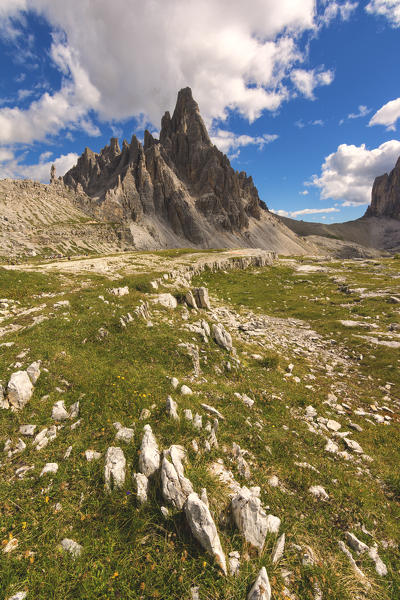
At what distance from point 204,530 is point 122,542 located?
5.58 feet

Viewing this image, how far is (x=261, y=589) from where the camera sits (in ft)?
13.6

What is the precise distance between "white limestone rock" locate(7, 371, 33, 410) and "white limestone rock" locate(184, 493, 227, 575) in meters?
6.45

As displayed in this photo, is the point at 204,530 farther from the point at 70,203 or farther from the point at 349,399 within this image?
the point at 70,203

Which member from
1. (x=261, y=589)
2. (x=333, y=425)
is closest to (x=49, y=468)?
(x=261, y=589)

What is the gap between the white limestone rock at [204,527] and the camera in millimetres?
4621

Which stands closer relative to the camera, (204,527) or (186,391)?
(204,527)

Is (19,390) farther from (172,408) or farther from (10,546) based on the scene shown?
(172,408)

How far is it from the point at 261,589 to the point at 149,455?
3382 mm

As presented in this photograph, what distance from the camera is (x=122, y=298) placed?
1855cm

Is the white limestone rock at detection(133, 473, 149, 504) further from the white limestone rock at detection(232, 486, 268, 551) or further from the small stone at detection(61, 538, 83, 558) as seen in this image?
the white limestone rock at detection(232, 486, 268, 551)

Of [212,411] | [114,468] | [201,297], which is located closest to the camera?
[114,468]

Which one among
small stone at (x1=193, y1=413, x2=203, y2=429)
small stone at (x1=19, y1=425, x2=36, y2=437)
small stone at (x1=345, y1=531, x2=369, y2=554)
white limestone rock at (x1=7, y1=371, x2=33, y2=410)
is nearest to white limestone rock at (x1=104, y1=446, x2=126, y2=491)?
small stone at (x1=193, y1=413, x2=203, y2=429)

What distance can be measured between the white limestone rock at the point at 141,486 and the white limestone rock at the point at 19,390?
493cm

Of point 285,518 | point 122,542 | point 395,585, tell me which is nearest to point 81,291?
point 122,542
